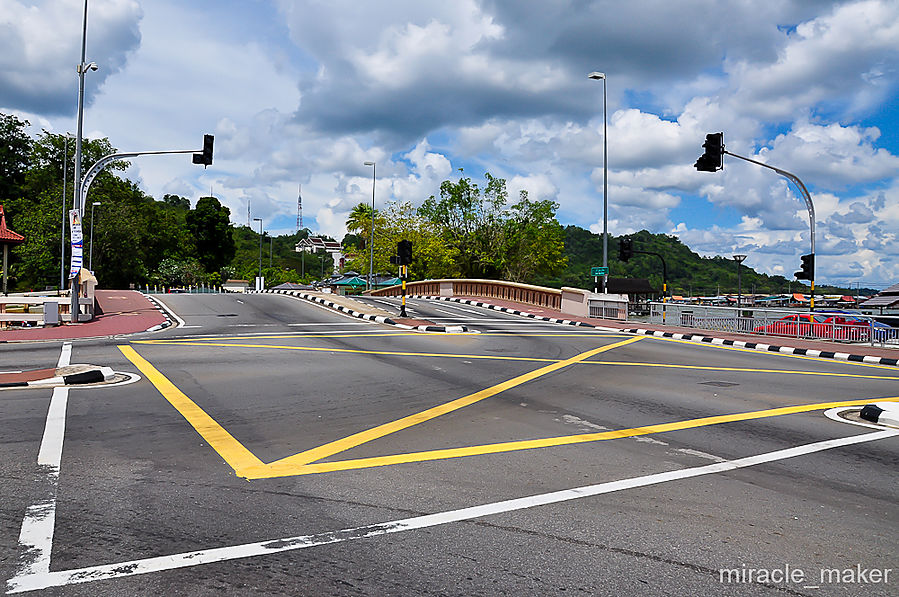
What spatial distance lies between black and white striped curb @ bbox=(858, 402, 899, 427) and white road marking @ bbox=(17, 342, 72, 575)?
29.3 feet

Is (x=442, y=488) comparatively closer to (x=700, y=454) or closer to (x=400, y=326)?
(x=700, y=454)

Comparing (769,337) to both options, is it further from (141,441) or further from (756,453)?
(141,441)

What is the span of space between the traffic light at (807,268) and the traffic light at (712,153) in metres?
6.63

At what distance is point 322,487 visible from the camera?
539 cm

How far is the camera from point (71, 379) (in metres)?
10.6

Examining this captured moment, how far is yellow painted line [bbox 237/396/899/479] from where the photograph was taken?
5.91 meters

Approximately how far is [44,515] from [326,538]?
1.98m

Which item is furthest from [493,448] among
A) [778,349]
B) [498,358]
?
[778,349]

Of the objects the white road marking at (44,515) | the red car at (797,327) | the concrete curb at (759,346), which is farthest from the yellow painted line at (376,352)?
the red car at (797,327)

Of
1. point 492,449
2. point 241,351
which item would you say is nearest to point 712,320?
point 241,351

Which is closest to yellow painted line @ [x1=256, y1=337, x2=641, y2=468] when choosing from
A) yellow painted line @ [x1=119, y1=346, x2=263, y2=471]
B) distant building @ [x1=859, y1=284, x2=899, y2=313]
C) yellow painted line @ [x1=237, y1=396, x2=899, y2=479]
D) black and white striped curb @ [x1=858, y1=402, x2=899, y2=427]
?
yellow painted line @ [x1=237, y1=396, x2=899, y2=479]

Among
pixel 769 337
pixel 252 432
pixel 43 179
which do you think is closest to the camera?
pixel 252 432

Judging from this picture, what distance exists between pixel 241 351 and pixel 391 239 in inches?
2386

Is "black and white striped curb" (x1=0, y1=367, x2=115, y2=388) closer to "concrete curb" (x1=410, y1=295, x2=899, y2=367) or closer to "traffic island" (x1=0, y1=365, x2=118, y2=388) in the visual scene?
"traffic island" (x1=0, y1=365, x2=118, y2=388)
